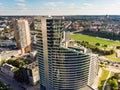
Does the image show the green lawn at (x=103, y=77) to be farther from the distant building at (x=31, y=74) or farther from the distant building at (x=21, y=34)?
the distant building at (x=21, y=34)

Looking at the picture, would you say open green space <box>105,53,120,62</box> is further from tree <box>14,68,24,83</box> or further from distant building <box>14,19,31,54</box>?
tree <box>14,68,24,83</box>

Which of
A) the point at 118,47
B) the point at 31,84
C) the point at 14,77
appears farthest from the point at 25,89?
the point at 118,47

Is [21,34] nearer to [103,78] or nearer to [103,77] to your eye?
[103,77]

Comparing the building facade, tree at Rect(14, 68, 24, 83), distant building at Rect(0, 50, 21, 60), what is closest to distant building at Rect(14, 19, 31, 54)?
distant building at Rect(0, 50, 21, 60)

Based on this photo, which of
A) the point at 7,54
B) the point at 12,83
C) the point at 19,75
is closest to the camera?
the point at 19,75

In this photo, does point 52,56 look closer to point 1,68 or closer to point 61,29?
point 61,29

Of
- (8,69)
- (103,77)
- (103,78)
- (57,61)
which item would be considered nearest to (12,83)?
(8,69)

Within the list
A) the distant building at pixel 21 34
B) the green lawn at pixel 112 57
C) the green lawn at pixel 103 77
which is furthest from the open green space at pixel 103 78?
the distant building at pixel 21 34
